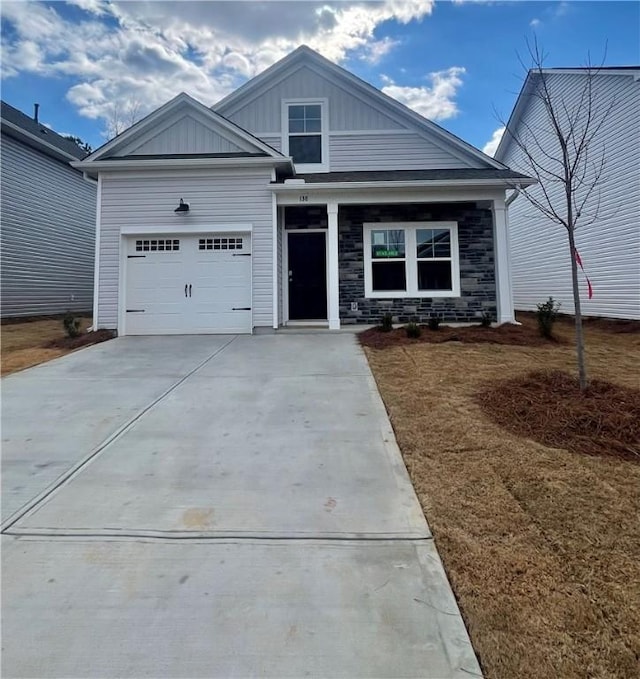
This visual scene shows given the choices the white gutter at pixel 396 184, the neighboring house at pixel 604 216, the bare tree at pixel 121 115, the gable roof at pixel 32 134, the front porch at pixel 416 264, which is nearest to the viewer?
the white gutter at pixel 396 184

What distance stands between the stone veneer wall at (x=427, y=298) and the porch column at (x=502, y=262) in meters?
0.22

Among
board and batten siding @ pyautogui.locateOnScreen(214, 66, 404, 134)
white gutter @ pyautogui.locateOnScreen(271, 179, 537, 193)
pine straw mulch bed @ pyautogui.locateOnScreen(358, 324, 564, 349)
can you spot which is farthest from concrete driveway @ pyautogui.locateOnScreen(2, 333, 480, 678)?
board and batten siding @ pyautogui.locateOnScreen(214, 66, 404, 134)

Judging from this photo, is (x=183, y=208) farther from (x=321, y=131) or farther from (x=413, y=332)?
(x=413, y=332)

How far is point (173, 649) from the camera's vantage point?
5.49 feet

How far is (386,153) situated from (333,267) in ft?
13.5

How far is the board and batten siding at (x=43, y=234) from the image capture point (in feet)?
43.4

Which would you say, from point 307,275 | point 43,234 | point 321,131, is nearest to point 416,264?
point 307,275

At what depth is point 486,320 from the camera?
9.71m

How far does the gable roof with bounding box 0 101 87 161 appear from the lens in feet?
43.0

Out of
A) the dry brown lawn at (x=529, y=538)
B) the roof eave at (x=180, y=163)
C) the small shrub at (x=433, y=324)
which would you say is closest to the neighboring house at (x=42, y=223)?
the roof eave at (x=180, y=163)

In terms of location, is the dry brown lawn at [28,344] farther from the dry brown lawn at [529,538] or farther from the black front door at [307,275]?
the dry brown lawn at [529,538]

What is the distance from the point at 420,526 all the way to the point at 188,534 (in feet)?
4.38

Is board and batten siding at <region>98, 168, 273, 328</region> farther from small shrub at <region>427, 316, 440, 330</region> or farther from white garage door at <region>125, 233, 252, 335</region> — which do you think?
small shrub at <region>427, 316, 440, 330</region>

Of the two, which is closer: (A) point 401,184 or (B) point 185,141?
(A) point 401,184
